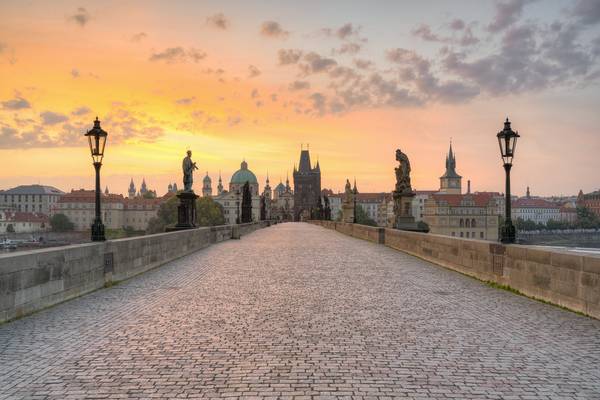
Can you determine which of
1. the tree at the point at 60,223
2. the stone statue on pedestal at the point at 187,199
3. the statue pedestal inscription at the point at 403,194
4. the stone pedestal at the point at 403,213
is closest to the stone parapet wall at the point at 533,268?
the statue pedestal inscription at the point at 403,194

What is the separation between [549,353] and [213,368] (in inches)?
152

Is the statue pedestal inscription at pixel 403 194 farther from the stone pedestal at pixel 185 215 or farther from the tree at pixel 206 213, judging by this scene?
the tree at pixel 206 213

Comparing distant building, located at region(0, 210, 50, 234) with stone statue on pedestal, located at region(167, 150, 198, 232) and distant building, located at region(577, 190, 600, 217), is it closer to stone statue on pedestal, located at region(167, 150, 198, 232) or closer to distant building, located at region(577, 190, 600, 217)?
stone statue on pedestal, located at region(167, 150, 198, 232)

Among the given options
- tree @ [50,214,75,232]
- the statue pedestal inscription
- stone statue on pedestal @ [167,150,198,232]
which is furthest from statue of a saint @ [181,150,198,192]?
tree @ [50,214,75,232]

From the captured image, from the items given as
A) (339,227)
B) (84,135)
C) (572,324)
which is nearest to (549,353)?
(572,324)

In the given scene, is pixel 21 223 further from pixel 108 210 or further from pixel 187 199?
pixel 187 199

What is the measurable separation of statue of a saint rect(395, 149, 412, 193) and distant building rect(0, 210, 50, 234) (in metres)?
150

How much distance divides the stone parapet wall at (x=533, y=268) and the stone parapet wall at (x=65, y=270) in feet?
28.4

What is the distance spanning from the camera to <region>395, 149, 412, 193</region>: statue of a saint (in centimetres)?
2472

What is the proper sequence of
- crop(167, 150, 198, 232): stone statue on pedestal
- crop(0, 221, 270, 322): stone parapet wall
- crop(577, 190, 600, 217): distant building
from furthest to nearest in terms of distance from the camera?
1. crop(577, 190, 600, 217): distant building
2. crop(167, 150, 198, 232): stone statue on pedestal
3. crop(0, 221, 270, 322): stone parapet wall

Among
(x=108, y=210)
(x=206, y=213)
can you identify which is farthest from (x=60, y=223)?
(x=206, y=213)

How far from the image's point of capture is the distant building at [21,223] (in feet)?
496

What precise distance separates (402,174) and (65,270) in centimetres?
1784

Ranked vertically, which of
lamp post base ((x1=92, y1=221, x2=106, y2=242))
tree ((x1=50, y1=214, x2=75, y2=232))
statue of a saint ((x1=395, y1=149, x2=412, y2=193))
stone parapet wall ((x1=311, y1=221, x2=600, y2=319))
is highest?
statue of a saint ((x1=395, y1=149, x2=412, y2=193))
